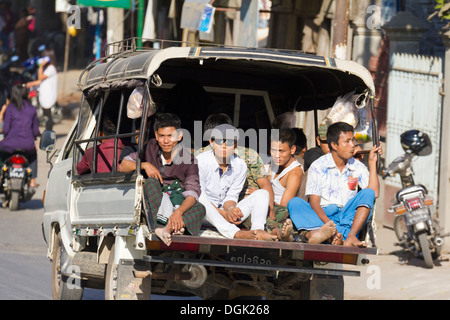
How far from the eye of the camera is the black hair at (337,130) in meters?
8.09

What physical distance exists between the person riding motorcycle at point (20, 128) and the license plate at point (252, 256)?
8473 mm

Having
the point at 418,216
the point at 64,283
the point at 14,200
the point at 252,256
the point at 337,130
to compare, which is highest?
the point at 337,130

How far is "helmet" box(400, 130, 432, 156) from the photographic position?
12.0 meters

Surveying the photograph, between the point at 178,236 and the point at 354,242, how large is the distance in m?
1.32

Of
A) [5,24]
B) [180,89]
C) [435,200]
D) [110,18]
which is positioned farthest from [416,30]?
[5,24]

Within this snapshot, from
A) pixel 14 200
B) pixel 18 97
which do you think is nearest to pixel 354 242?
pixel 14 200

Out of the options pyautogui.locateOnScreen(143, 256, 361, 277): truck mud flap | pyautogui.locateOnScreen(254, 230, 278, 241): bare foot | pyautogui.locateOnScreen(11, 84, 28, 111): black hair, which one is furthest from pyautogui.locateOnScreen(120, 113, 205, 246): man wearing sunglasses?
pyautogui.locateOnScreen(11, 84, 28, 111): black hair

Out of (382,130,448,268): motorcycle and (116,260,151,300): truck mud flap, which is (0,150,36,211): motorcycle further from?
(116,260,151,300): truck mud flap

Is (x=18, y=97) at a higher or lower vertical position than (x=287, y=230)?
higher

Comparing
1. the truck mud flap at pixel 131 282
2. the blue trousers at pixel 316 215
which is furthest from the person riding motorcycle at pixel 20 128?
the blue trousers at pixel 316 215

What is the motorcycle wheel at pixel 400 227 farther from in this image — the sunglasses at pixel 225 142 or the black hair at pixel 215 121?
the sunglasses at pixel 225 142

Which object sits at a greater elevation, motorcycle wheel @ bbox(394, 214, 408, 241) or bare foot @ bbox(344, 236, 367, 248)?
bare foot @ bbox(344, 236, 367, 248)

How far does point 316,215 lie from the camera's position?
25.5 ft

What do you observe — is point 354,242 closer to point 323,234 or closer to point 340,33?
point 323,234
